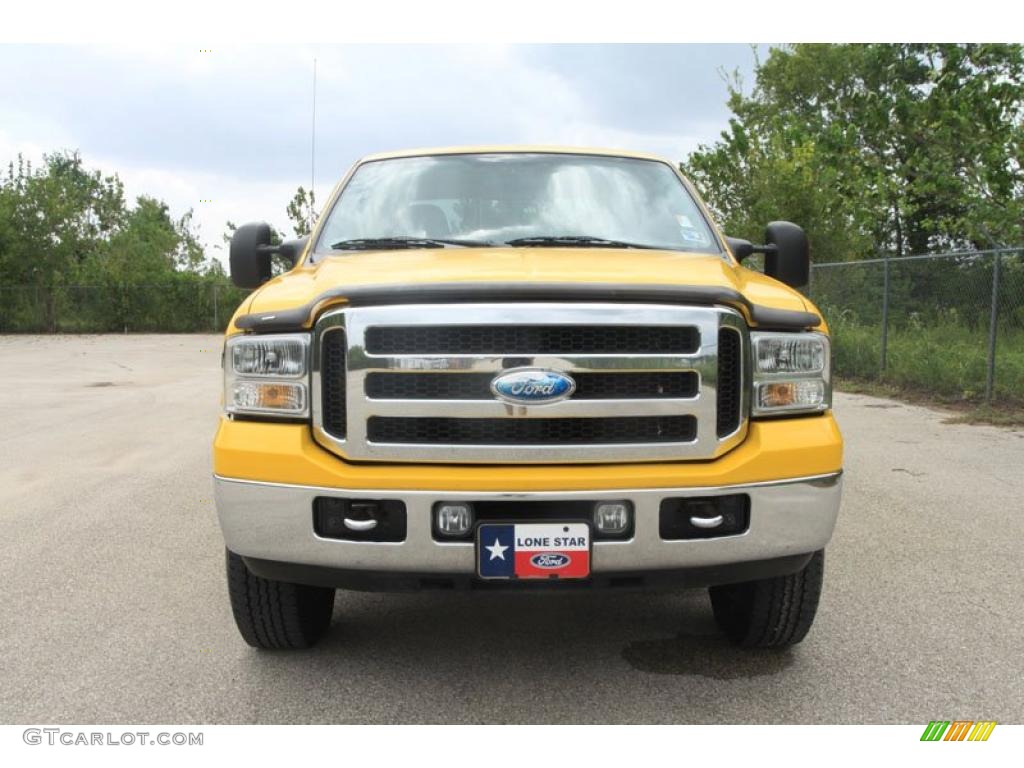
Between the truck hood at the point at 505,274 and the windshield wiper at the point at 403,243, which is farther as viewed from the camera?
the windshield wiper at the point at 403,243

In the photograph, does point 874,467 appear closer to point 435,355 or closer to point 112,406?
point 435,355

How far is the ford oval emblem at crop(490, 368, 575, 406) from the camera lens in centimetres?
273

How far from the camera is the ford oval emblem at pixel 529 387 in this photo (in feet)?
8.96

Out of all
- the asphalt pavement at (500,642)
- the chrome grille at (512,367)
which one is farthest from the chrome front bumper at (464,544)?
the asphalt pavement at (500,642)

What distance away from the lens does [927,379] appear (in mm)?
11930

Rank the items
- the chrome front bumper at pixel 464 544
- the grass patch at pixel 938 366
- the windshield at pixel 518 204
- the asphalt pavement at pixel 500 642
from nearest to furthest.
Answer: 1. the chrome front bumper at pixel 464 544
2. the asphalt pavement at pixel 500 642
3. the windshield at pixel 518 204
4. the grass patch at pixel 938 366

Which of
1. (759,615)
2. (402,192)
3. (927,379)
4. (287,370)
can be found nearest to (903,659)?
(759,615)

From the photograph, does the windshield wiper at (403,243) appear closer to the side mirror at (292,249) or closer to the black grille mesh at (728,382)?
the side mirror at (292,249)

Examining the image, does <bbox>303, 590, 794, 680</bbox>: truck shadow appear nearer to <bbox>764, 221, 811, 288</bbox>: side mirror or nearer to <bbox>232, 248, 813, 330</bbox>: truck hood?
<bbox>232, 248, 813, 330</bbox>: truck hood

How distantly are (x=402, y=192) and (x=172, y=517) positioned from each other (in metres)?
2.67

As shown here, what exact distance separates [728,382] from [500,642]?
137cm

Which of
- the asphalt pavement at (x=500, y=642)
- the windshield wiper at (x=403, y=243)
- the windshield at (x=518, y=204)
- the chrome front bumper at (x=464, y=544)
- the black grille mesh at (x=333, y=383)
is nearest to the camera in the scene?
the chrome front bumper at (x=464, y=544)

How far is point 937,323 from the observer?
1188 centimetres
